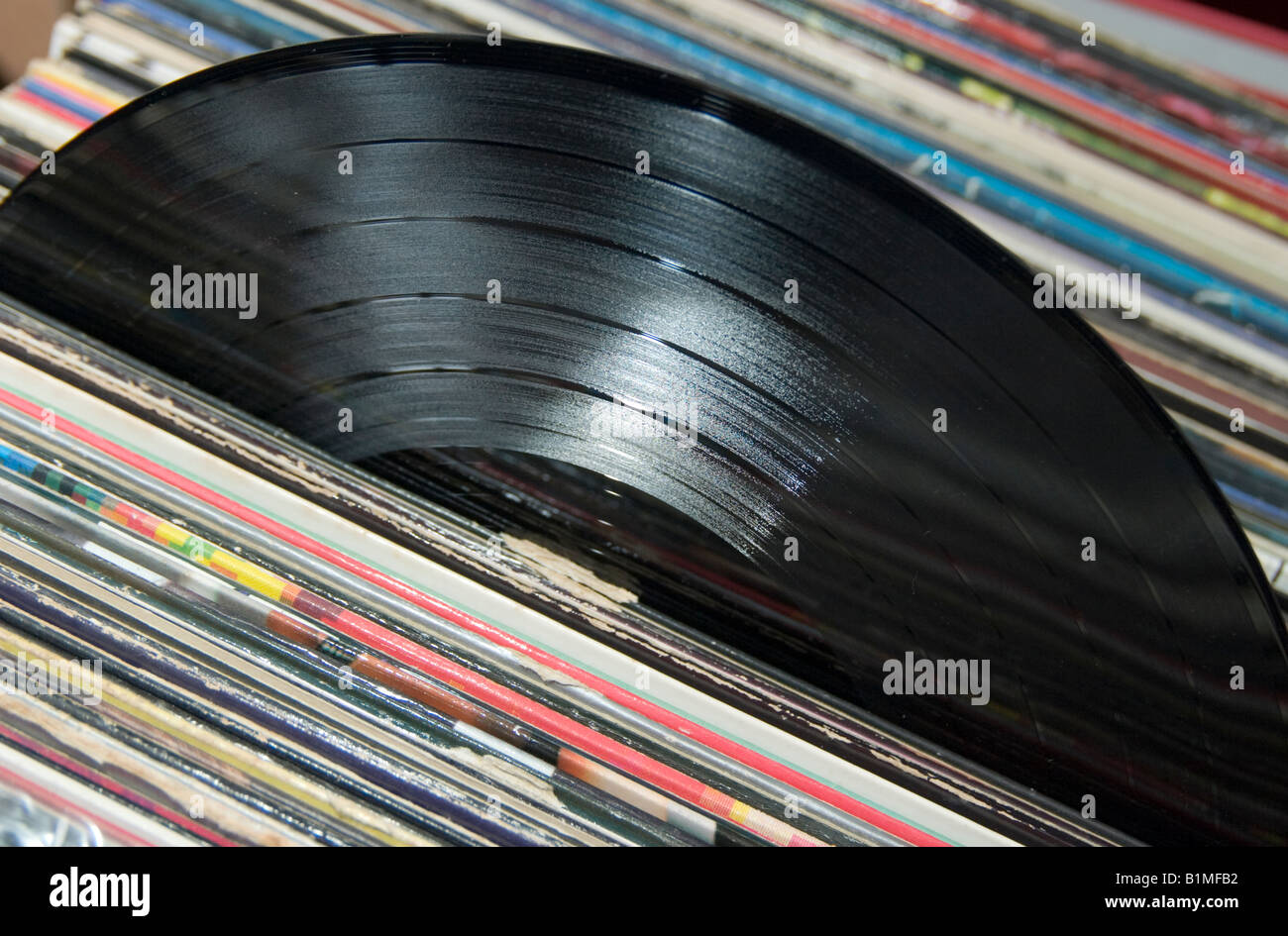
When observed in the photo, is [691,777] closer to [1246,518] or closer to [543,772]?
[543,772]

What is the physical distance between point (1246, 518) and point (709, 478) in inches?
14.8

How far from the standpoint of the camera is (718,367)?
0.65 metres

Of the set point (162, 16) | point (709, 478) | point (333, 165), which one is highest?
point (162, 16)

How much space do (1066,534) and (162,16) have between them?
29.3 inches

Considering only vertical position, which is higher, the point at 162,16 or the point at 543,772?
the point at 162,16

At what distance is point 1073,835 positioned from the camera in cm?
63

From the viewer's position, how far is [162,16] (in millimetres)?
783

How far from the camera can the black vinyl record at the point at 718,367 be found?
58 cm

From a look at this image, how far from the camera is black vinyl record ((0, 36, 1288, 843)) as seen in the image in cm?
58
